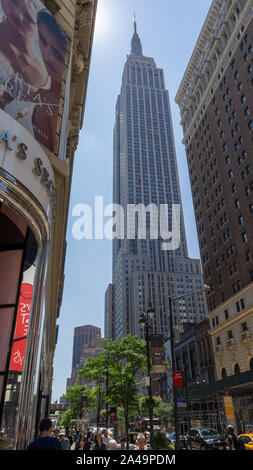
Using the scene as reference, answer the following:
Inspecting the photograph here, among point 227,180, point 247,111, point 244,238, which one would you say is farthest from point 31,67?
point 227,180

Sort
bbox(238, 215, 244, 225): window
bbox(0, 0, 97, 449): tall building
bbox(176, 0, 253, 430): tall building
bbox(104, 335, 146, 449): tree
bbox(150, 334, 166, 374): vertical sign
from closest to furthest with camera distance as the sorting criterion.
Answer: bbox(0, 0, 97, 449): tall building
bbox(150, 334, 166, 374): vertical sign
bbox(104, 335, 146, 449): tree
bbox(176, 0, 253, 430): tall building
bbox(238, 215, 244, 225): window

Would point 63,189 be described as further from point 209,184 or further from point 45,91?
point 209,184

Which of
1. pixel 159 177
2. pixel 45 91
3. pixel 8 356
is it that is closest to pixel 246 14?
pixel 45 91

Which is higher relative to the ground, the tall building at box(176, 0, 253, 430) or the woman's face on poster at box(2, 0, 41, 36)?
the tall building at box(176, 0, 253, 430)

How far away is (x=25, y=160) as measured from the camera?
7.47 metres

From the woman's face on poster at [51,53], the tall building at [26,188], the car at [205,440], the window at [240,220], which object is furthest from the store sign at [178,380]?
the window at [240,220]

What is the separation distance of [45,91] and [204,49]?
79.5m

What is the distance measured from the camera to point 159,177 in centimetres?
19950

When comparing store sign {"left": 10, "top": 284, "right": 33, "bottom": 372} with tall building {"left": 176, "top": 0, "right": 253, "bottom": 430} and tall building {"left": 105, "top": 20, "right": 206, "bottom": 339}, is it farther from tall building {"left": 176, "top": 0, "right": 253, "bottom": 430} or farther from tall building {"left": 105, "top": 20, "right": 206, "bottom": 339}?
tall building {"left": 105, "top": 20, "right": 206, "bottom": 339}

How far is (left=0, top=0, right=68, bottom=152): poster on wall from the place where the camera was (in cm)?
804

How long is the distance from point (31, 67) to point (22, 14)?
1.48 m

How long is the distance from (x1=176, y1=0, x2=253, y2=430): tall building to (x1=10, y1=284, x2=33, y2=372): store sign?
34.8 metres

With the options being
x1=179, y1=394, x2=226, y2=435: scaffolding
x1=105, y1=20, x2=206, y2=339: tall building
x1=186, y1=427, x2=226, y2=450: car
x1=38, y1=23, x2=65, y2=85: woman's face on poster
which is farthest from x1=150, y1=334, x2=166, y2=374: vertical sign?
x1=105, y1=20, x2=206, y2=339: tall building

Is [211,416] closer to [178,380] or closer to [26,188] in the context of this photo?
[178,380]
